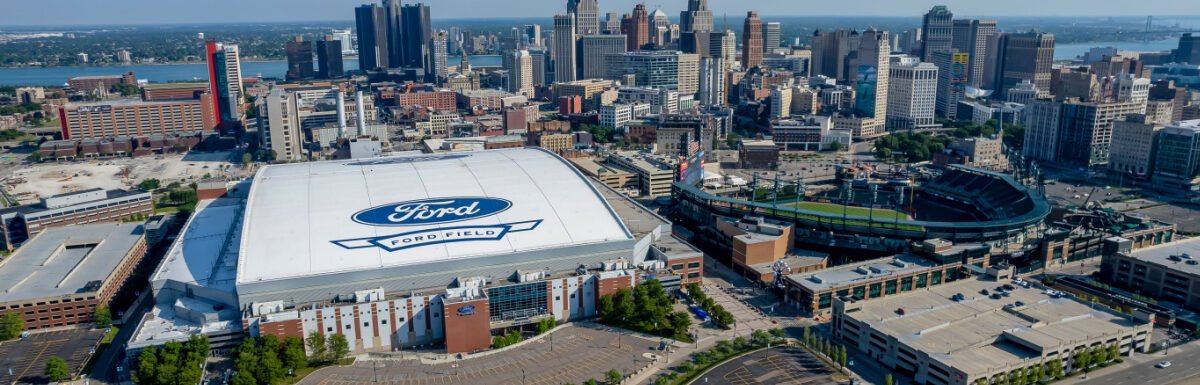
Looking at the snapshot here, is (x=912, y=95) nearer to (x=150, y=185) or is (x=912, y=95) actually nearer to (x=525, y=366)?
(x=525, y=366)

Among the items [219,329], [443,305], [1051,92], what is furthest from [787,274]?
[1051,92]

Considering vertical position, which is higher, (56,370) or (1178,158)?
(1178,158)

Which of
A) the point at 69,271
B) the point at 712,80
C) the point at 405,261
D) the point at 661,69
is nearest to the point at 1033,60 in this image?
the point at 712,80

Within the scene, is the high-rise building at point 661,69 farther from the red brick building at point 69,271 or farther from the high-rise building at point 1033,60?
the red brick building at point 69,271

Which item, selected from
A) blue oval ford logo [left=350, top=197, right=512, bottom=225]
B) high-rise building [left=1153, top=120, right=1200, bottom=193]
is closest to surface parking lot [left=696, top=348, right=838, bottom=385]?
blue oval ford logo [left=350, top=197, right=512, bottom=225]

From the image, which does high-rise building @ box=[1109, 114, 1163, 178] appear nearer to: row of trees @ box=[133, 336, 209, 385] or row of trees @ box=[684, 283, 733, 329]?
row of trees @ box=[684, 283, 733, 329]

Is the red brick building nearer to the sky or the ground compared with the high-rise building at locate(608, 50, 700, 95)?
nearer to the ground
